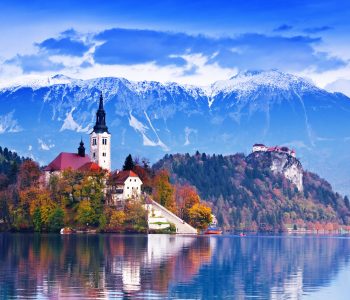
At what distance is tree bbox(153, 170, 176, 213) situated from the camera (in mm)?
185750

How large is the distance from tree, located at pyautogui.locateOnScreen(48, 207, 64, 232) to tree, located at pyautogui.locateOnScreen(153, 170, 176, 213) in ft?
71.0

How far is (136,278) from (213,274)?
8079 millimetres

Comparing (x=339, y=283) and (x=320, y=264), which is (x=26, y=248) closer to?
(x=320, y=264)

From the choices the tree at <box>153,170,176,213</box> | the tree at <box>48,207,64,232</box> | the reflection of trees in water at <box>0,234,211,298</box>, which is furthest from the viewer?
the tree at <box>153,170,176,213</box>

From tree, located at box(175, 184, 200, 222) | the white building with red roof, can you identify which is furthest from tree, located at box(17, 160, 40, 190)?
tree, located at box(175, 184, 200, 222)

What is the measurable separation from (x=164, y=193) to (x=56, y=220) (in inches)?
981

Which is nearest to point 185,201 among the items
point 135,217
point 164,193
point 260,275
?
point 164,193

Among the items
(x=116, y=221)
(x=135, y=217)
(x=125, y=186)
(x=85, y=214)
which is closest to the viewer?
(x=85, y=214)

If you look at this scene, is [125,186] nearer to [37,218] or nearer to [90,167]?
[90,167]

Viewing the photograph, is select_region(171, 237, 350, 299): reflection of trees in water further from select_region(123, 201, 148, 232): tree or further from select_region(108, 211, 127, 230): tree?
select_region(123, 201, 148, 232): tree

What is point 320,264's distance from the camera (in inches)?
3529

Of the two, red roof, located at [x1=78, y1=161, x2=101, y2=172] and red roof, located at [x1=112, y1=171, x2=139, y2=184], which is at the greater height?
red roof, located at [x1=78, y1=161, x2=101, y2=172]

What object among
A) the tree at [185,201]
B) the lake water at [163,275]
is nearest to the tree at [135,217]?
the tree at [185,201]

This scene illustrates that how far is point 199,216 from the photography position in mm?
187750
